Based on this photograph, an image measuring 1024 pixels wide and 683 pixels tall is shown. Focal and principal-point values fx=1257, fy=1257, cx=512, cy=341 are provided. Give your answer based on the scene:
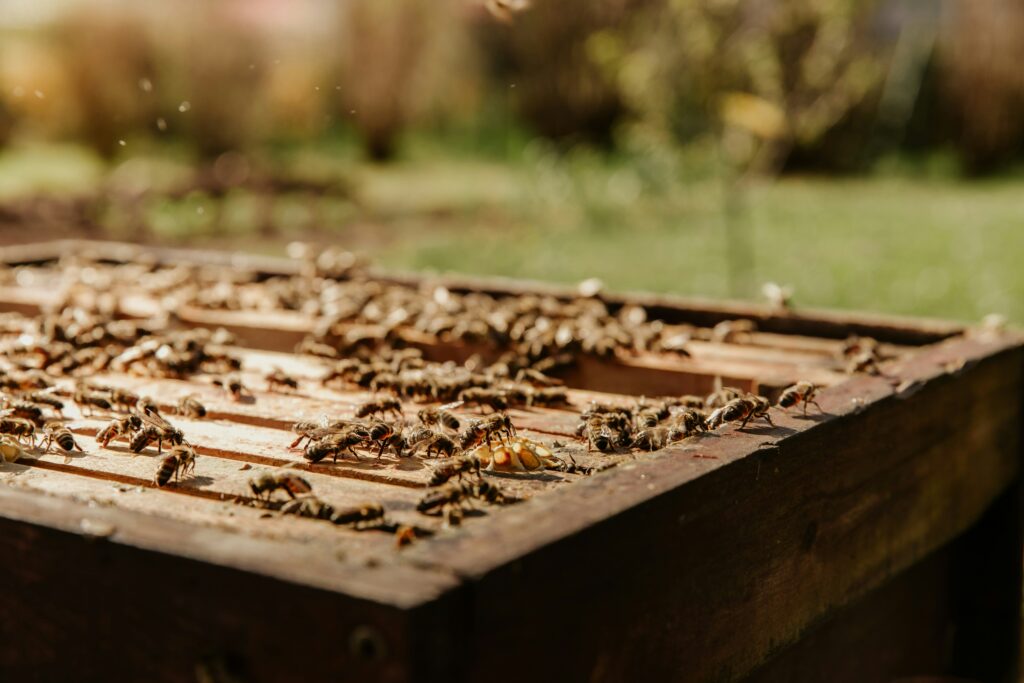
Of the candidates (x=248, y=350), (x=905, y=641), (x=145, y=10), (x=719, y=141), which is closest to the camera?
(x=905, y=641)

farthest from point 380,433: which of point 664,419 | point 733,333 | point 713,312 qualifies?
point 713,312

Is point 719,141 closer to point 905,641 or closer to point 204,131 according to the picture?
point 204,131

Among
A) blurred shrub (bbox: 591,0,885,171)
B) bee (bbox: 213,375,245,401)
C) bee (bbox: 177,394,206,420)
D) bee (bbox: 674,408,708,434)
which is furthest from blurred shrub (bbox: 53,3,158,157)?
bee (bbox: 674,408,708,434)

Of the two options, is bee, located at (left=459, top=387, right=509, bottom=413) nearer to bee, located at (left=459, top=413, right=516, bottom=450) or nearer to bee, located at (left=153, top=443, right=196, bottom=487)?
bee, located at (left=459, top=413, right=516, bottom=450)

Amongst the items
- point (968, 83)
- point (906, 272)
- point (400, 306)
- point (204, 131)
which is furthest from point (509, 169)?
point (400, 306)

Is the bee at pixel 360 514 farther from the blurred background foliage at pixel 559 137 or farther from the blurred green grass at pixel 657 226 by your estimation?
the blurred background foliage at pixel 559 137

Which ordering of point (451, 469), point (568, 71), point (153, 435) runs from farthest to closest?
point (568, 71) < point (153, 435) < point (451, 469)

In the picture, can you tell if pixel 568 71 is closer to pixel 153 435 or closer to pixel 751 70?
pixel 751 70
